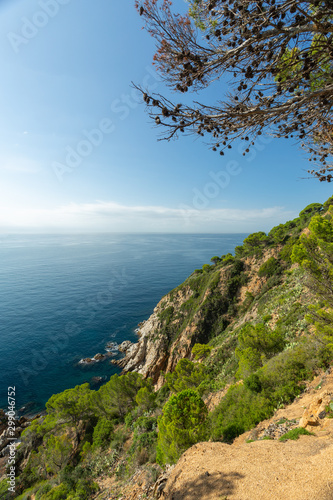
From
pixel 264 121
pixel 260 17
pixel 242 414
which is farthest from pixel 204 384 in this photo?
pixel 260 17

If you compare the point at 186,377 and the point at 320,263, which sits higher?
the point at 320,263

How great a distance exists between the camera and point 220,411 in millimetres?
11852

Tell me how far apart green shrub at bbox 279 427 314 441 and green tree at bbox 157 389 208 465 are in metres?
3.49

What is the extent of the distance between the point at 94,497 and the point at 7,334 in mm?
44995

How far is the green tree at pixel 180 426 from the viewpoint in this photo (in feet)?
27.5

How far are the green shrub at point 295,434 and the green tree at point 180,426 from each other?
349 centimetres

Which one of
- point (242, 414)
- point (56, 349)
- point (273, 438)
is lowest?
point (56, 349)

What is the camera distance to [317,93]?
390 centimetres

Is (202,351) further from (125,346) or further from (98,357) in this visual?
(98,357)

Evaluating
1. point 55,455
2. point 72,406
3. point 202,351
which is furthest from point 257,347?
point 72,406

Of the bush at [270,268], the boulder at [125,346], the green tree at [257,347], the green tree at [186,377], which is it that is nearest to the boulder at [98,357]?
the boulder at [125,346]

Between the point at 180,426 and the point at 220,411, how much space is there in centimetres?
434

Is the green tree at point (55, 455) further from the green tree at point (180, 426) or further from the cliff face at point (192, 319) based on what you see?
the green tree at point (180, 426)

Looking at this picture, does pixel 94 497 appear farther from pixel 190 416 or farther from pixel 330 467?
pixel 330 467
